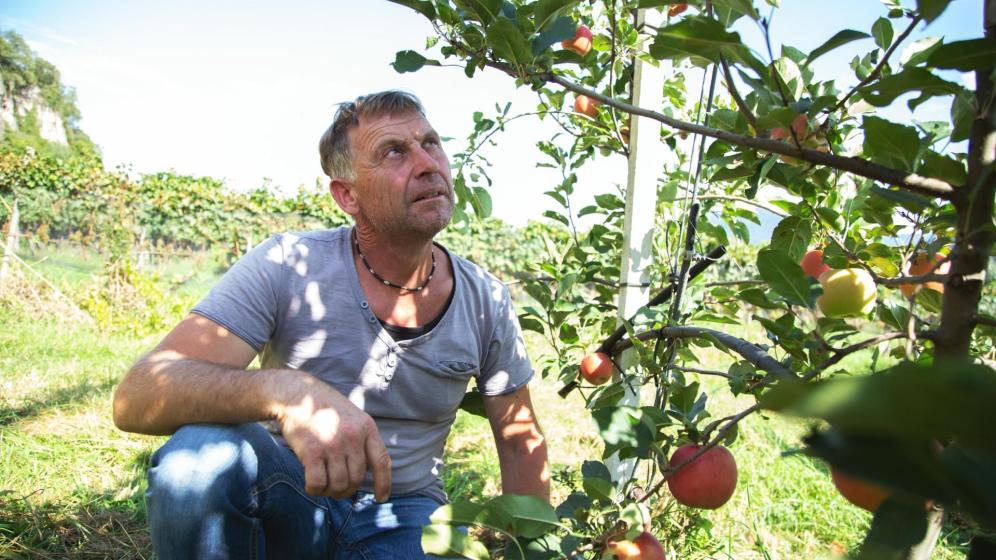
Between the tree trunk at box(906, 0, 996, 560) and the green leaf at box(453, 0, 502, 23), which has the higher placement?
the green leaf at box(453, 0, 502, 23)

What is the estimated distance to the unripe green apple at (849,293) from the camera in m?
1.09

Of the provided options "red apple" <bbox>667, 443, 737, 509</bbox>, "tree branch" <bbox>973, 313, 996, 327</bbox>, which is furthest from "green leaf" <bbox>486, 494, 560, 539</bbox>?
"tree branch" <bbox>973, 313, 996, 327</bbox>

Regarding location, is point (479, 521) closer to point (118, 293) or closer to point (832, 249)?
point (832, 249)

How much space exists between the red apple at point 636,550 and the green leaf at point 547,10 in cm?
76

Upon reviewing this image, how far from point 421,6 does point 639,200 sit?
976 millimetres

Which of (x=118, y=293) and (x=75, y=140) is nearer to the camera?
(x=118, y=293)

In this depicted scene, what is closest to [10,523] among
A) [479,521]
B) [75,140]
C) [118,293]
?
[479,521]

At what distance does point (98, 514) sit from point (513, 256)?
13.2 metres

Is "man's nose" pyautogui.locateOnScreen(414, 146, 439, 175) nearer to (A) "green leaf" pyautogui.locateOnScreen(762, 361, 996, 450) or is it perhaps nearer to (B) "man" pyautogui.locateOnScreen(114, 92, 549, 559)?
(B) "man" pyautogui.locateOnScreen(114, 92, 549, 559)

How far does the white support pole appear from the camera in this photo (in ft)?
5.83

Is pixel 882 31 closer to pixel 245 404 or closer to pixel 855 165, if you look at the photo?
pixel 855 165

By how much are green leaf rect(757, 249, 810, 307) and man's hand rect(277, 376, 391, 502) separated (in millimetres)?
745

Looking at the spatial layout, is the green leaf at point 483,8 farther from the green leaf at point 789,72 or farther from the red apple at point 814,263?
the red apple at point 814,263

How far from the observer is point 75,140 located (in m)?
47.7
